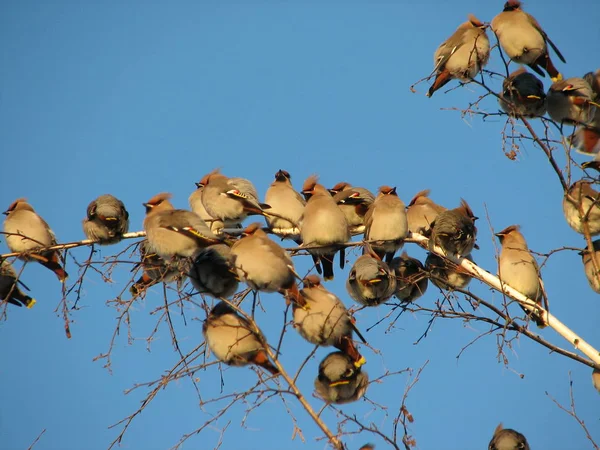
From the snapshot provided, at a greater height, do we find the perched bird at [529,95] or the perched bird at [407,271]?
the perched bird at [529,95]

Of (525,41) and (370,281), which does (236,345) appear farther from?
(525,41)

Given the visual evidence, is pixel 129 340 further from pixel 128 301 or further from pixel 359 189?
pixel 359 189

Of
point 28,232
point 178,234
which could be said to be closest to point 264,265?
point 178,234

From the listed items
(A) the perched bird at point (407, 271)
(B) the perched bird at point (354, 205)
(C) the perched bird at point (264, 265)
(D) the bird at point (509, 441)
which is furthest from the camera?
(B) the perched bird at point (354, 205)

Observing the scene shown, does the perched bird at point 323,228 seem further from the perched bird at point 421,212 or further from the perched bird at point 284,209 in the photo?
the perched bird at point 421,212

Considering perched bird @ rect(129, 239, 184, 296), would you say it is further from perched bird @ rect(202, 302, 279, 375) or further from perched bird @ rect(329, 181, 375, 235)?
perched bird @ rect(329, 181, 375, 235)

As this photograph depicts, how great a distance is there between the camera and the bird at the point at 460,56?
796 cm

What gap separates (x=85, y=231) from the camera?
8359mm

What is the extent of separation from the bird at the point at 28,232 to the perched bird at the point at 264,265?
314 centimetres

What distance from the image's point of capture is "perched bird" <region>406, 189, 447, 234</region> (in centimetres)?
830

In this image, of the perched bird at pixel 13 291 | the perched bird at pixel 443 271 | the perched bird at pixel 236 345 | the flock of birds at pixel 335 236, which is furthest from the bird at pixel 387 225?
the perched bird at pixel 13 291

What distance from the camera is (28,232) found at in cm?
876

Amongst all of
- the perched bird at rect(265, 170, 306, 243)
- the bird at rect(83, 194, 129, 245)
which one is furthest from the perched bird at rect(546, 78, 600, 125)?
the bird at rect(83, 194, 129, 245)

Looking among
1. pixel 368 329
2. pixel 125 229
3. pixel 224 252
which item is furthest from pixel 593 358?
pixel 125 229
